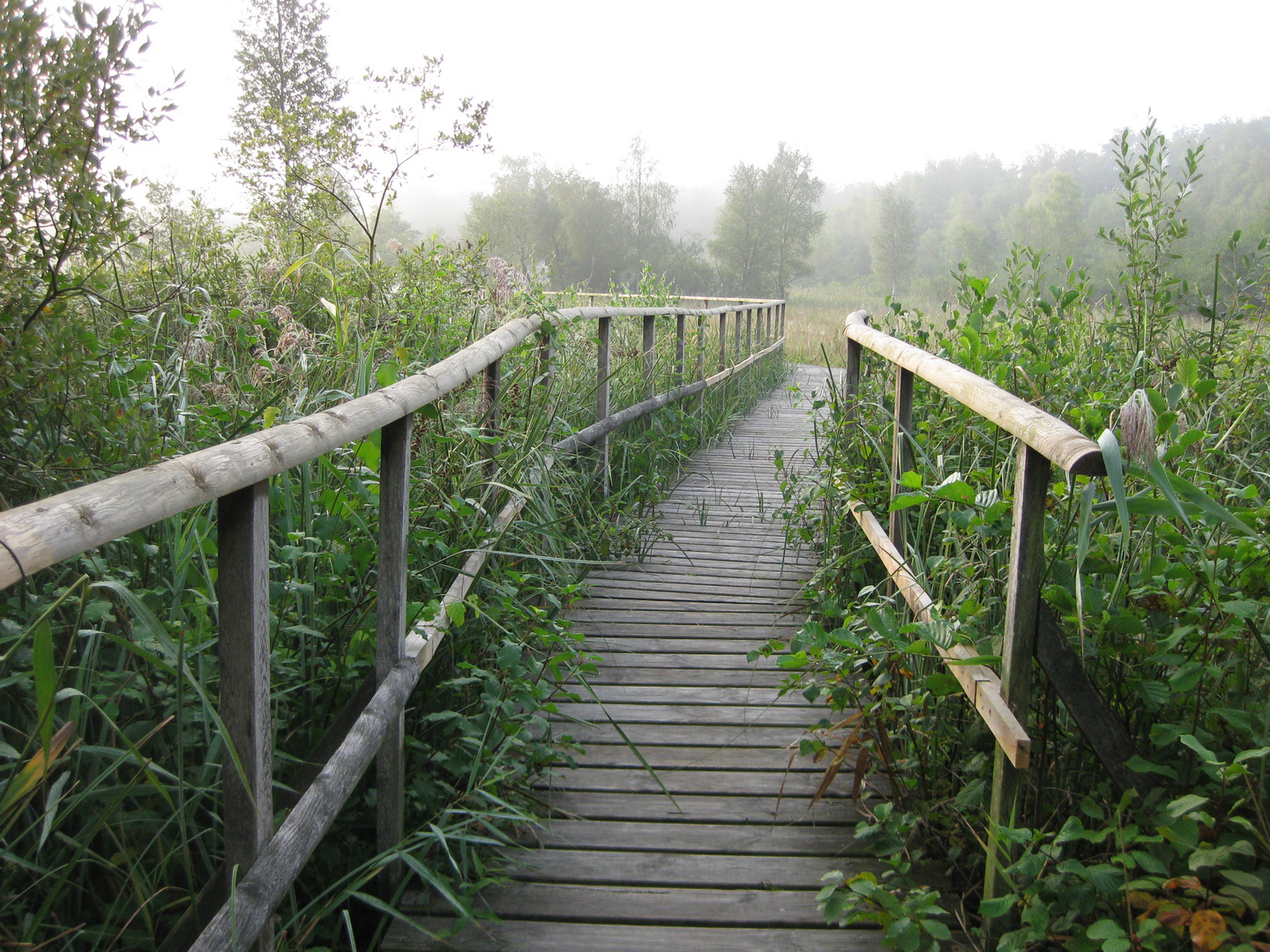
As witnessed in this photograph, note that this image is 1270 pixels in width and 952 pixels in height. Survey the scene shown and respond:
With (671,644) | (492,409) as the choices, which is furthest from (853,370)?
(492,409)

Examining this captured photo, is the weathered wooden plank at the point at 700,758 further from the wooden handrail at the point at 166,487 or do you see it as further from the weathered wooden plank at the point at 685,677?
the wooden handrail at the point at 166,487

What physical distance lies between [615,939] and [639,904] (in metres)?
0.13

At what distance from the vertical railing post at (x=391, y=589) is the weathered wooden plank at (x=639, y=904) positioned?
28cm

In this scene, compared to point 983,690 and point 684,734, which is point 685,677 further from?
point 983,690

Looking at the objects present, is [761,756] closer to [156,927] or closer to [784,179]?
[156,927]

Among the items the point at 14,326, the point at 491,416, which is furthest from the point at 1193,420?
the point at 14,326

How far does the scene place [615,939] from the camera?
197cm

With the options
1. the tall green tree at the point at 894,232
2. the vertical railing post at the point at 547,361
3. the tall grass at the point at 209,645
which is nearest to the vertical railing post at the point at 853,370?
the vertical railing post at the point at 547,361

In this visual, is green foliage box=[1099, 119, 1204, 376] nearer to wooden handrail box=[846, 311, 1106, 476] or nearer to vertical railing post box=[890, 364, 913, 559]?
vertical railing post box=[890, 364, 913, 559]

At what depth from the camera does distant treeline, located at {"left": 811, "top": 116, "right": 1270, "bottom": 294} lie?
63250 mm

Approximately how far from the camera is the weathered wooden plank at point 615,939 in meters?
1.93

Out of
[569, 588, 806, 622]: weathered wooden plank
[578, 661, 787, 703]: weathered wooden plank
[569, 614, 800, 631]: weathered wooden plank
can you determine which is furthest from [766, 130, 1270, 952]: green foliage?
[569, 588, 806, 622]: weathered wooden plank

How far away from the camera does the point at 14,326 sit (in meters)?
2.08

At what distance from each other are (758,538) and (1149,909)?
146 inches
